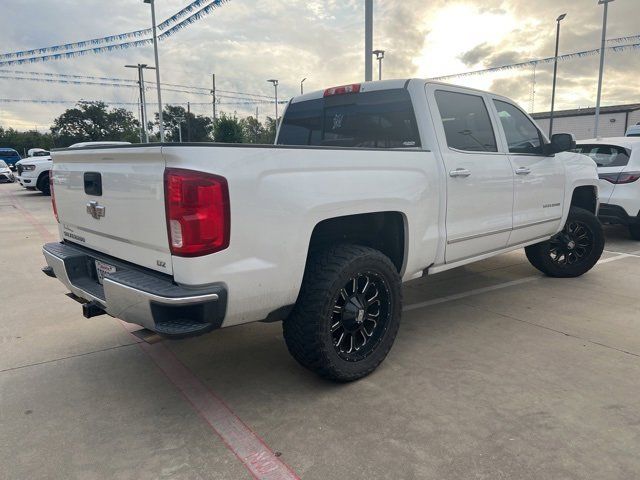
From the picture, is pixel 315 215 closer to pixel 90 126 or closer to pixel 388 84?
pixel 388 84

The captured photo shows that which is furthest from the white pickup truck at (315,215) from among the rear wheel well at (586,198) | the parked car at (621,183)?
the parked car at (621,183)

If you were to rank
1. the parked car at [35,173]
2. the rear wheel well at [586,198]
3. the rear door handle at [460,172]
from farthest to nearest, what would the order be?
the parked car at [35,173]
the rear wheel well at [586,198]
the rear door handle at [460,172]

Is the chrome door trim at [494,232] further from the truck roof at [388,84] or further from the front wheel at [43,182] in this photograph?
the front wheel at [43,182]

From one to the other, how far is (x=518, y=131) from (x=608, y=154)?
416 centimetres

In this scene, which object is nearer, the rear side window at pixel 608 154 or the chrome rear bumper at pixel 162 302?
the chrome rear bumper at pixel 162 302

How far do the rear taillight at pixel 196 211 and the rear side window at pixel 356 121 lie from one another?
1.88 m

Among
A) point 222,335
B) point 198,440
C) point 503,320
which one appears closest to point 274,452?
point 198,440

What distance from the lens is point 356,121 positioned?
4.00 meters

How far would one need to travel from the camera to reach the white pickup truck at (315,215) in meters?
2.30

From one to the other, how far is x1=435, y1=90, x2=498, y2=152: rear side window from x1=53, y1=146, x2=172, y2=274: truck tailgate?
2.27 meters

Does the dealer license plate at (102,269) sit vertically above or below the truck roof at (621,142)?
below

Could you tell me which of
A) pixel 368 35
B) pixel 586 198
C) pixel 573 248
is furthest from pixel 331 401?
pixel 368 35

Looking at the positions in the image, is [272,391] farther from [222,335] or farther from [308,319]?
[222,335]

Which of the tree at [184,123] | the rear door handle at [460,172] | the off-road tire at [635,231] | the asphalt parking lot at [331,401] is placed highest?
the tree at [184,123]
